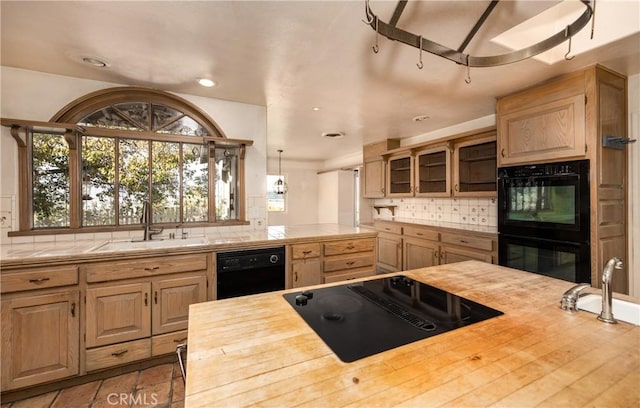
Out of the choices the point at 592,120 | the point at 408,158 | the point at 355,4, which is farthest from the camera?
the point at 408,158

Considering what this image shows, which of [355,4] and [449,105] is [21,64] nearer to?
[355,4]

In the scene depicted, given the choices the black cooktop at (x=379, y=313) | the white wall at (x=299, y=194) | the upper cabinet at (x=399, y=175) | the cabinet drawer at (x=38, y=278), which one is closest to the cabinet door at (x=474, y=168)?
the upper cabinet at (x=399, y=175)

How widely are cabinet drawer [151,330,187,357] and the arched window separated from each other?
1032 millimetres

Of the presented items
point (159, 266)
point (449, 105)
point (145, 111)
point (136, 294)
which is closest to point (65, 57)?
point (145, 111)

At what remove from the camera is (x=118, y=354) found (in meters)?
1.89

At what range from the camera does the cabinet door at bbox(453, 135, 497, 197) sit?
3309mm

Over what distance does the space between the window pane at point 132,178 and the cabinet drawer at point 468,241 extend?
3.38 metres

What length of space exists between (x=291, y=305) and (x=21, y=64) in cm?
277

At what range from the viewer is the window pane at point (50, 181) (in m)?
2.18

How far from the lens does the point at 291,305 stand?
1101 millimetres

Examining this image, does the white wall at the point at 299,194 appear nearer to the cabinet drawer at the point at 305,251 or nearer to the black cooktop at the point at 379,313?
the cabinet drawer at the point at 305,251

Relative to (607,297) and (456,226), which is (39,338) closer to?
(607,297)

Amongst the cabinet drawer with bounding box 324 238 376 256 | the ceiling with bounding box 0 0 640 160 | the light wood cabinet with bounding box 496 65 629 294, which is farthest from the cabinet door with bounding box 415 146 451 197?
the cabinet drawer with bounding box 324 238 376 256

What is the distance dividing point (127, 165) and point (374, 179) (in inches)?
147
